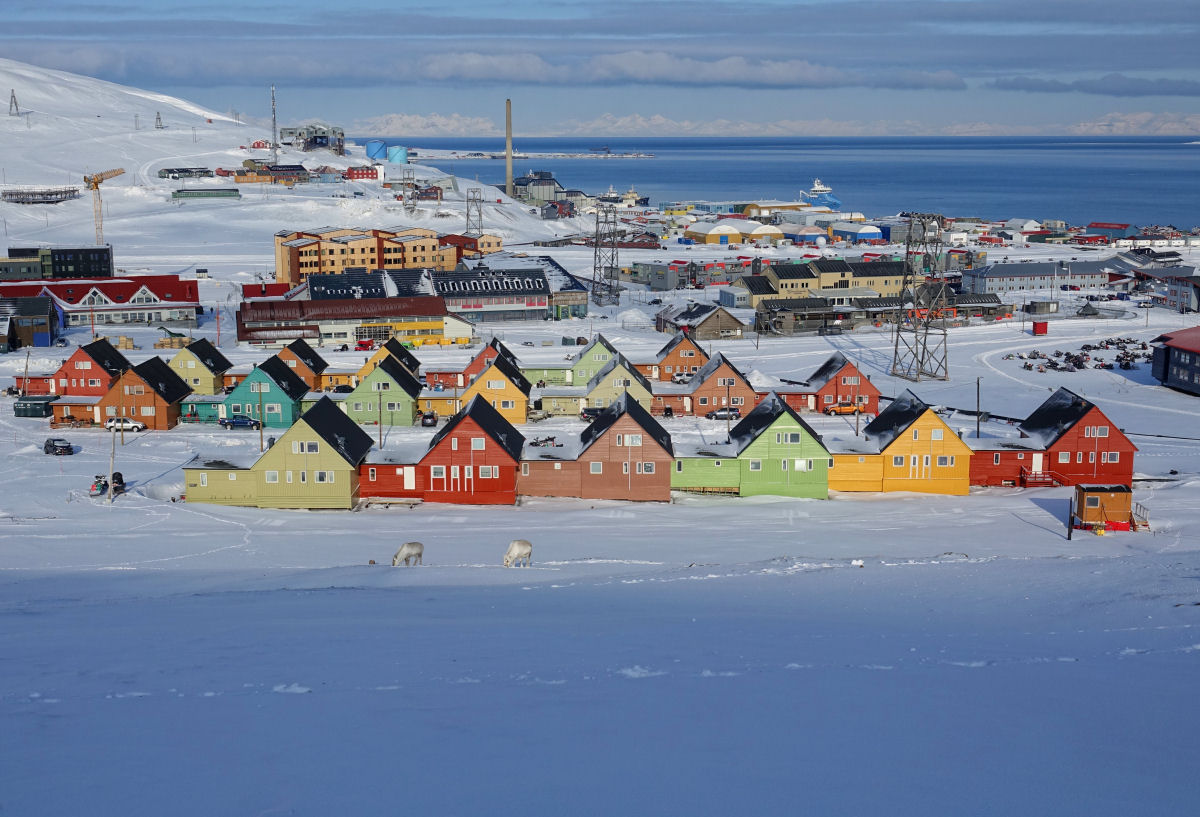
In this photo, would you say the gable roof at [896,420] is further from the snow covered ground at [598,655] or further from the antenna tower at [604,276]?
the antenna tower at [604,276]

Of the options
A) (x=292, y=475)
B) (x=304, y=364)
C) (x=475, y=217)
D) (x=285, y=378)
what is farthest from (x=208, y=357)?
(x=475, y=217)

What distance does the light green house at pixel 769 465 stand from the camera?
79.0 ft

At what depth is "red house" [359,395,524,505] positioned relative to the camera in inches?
933

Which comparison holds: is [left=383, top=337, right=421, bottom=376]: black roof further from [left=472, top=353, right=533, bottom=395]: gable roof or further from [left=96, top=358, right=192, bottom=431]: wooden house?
[left=96, top=358, right=192, bottom=431]: wooden house

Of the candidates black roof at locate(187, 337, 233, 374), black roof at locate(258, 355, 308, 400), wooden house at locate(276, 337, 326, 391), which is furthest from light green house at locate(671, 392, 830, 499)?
black roof at locate(187, 337, 233, 374)

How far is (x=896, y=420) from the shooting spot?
82.4 ft

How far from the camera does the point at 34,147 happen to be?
111 m

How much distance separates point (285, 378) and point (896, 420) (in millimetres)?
16632

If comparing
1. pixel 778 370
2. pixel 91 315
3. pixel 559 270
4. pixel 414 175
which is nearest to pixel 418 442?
pixel 778 370

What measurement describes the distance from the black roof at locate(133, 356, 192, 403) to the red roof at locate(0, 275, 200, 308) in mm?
19019

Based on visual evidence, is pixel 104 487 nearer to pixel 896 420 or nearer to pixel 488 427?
pixel 488 427

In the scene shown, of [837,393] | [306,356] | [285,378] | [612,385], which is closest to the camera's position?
[285,378]

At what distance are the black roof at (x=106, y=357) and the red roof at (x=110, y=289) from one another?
55.2 ft

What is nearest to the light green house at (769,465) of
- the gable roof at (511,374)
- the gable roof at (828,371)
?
the gable roof at (511,374)
